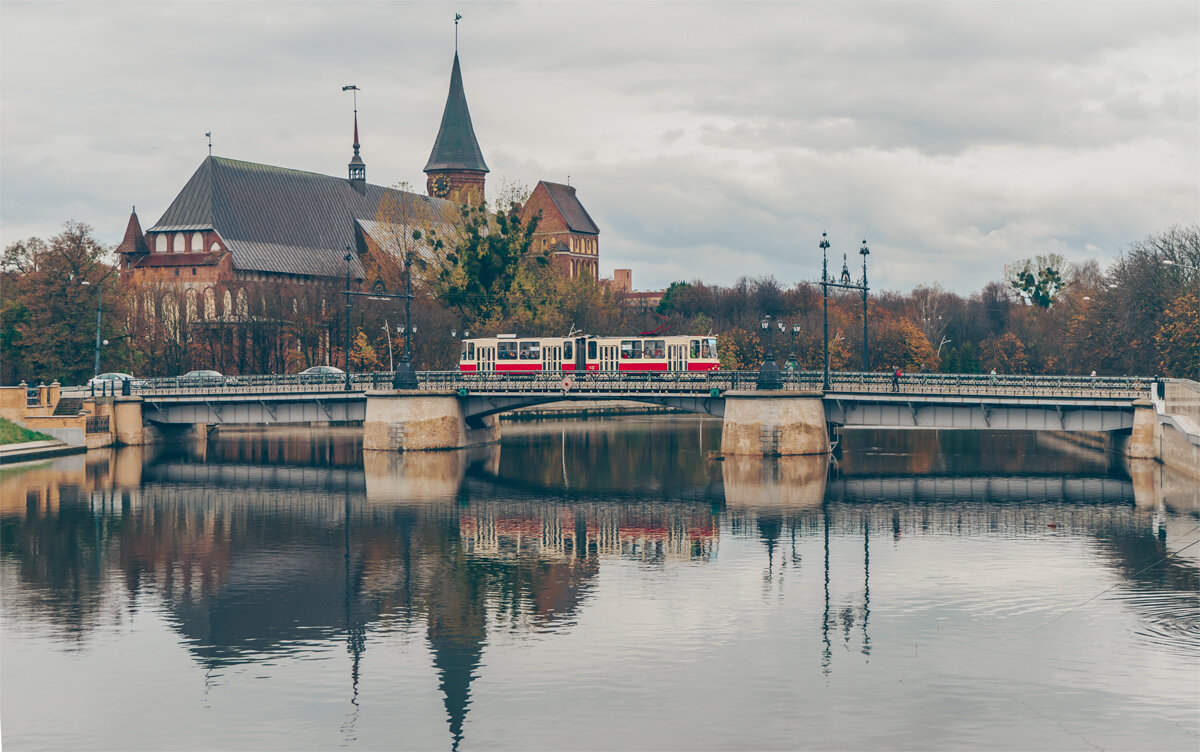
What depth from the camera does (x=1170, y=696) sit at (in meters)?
26.1

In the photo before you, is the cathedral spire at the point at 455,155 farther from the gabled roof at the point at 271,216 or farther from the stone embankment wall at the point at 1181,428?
the stone embankment wall at the point at 1181,428

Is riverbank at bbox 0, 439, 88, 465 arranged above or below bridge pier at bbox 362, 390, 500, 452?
below

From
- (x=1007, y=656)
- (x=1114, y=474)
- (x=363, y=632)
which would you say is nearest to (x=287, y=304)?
(x=1114, y=474)

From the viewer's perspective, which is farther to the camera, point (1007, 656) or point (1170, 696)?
point (1007, 656)

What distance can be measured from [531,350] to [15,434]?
30045 millimetres

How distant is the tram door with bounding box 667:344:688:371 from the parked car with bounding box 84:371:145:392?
1280 inches

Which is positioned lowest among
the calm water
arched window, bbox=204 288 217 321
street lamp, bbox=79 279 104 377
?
the calm water

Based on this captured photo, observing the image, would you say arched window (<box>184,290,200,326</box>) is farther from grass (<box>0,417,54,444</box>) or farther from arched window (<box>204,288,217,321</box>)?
grass (<box>0,417,54,444</box>)

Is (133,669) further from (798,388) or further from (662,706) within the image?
(798,388)

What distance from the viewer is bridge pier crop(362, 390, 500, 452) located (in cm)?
7350

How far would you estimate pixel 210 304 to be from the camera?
128 m

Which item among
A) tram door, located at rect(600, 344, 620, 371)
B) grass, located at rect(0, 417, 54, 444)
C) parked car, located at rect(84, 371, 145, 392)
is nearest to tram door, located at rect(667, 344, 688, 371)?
tram door, located at rect(600, 344, 620, 371)

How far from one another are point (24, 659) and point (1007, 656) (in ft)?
71.5

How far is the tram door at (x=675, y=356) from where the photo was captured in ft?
261
